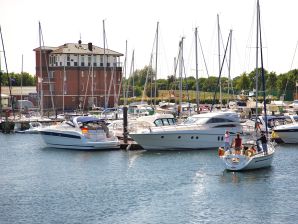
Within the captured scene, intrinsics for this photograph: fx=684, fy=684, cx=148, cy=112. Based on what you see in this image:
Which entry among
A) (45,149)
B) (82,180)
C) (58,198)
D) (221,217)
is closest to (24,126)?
(45,149)

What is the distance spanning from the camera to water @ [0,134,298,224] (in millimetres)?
38250

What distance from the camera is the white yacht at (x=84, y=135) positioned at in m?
67.0

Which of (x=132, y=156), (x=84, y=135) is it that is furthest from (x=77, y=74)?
(x=132, y=156)

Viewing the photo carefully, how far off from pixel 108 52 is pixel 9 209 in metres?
93.5

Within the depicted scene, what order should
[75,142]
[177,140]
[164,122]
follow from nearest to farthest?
1. [177,140]
2. [164,122]
3. [75,142]

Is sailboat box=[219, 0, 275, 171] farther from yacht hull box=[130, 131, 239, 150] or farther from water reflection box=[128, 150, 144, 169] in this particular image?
yacht hull box=[130, 131, 239, 150]

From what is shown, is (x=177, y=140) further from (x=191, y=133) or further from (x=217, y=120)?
(x=217, y=120)

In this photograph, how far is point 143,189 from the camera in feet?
151

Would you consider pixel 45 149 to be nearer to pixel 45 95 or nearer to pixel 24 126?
pixel 24 126

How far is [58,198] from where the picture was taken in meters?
43.2

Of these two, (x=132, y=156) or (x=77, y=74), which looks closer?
(x=132, y=156)

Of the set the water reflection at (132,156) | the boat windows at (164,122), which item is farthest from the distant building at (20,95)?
the water reflection at (132,156)

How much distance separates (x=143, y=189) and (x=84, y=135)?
2253 centimetres

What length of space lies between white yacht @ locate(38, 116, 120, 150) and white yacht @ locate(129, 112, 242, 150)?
326 centimetres
